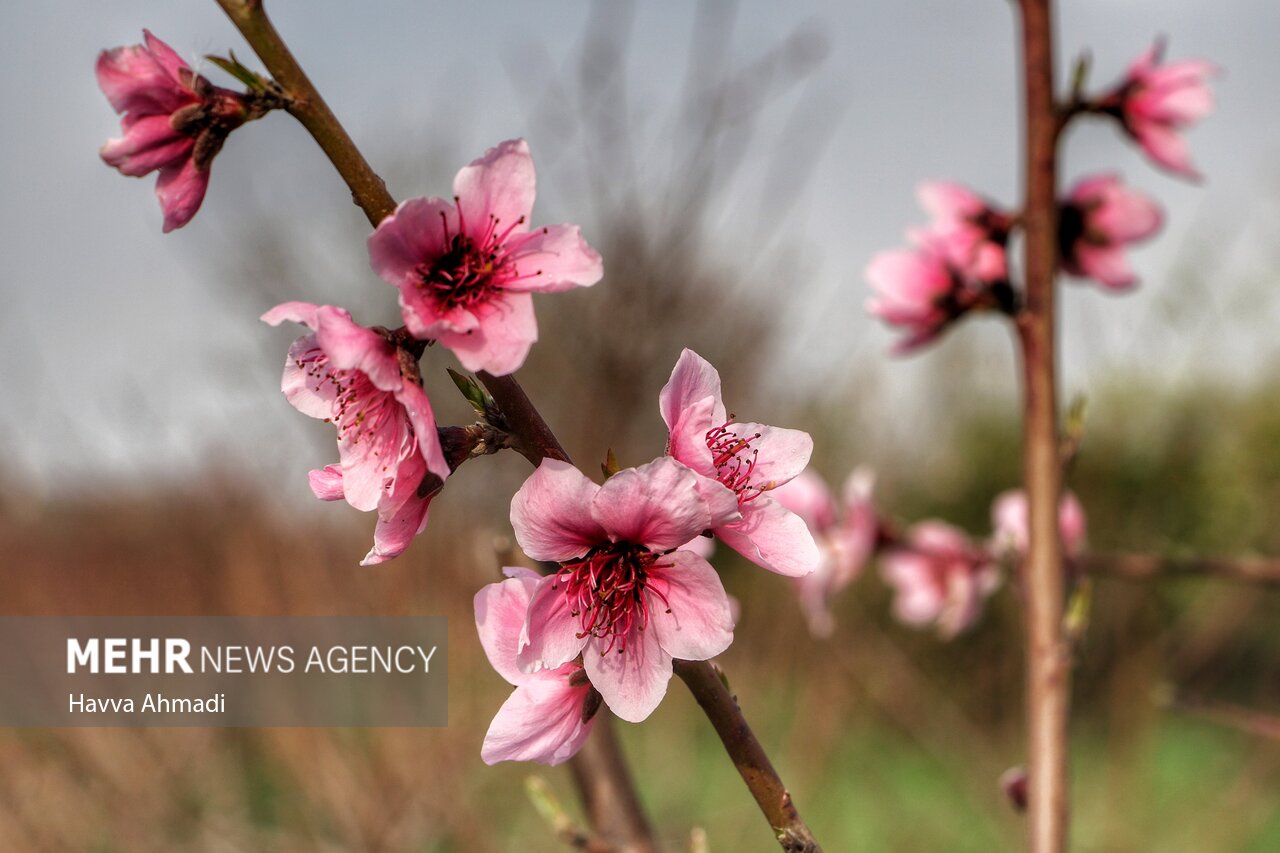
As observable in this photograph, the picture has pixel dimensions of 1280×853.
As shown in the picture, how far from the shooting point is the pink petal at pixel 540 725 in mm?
372

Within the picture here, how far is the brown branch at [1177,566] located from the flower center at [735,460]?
452mm

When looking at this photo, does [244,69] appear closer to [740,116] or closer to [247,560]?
[247,560]

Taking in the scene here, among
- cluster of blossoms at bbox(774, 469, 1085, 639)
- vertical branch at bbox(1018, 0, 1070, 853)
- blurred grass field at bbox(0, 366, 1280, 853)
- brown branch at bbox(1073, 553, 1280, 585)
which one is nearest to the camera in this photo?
vertical branch at bbox(1018, 0, 1070, 853)

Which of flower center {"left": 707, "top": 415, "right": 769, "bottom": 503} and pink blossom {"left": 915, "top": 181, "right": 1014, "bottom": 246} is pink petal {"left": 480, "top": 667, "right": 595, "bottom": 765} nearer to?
flower center {"left": 707, "top": 415, "right": 769, "bottom": 503}

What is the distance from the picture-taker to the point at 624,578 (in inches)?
15.9

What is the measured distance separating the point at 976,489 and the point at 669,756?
2.46 meters

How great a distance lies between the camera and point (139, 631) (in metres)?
2.50

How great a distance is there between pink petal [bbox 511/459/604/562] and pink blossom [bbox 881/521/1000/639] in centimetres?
73

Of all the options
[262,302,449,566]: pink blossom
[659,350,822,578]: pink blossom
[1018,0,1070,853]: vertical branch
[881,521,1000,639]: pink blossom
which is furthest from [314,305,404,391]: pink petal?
[881,521,1000,639]: pink blossom

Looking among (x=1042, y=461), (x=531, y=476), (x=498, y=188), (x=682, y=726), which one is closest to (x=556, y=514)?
(x=531, y=476)

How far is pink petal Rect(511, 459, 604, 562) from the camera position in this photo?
346 millimetres

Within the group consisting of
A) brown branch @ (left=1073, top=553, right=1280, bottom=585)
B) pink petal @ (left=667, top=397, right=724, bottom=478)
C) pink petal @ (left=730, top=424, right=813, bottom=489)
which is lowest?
brown branch @ (left=1073, top=553, right=1280, bottom=585)

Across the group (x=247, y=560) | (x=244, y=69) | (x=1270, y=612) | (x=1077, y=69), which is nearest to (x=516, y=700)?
(x=244, y=69)

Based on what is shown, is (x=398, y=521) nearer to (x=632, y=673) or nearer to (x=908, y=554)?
(x=632, y=673)
